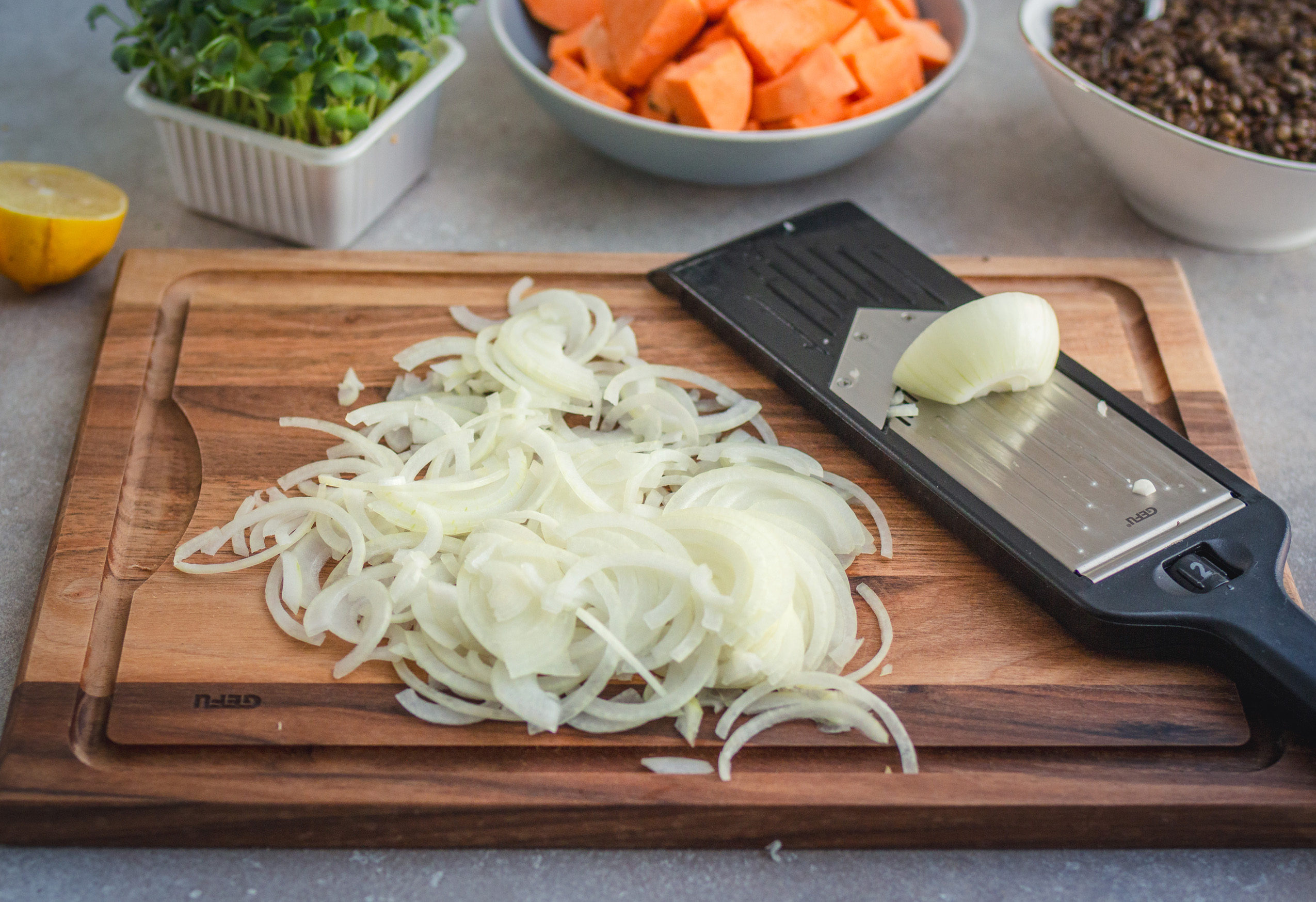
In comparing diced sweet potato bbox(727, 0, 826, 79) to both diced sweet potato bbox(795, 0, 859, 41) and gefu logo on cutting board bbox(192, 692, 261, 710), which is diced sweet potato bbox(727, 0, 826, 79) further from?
gefu logo on cutting board bbox(192, 692, 261, 710)

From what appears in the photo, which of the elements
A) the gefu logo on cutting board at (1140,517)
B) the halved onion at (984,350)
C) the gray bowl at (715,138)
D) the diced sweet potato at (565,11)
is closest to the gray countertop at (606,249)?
the gray bowl at (715,138)

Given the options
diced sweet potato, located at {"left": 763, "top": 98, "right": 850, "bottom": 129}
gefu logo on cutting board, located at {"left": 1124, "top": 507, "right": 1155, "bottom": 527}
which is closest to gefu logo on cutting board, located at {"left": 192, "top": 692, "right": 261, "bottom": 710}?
gefu logo on cutting board, located at {"left": 1124, "top": 507, "right": 1155, "bottom": 527}

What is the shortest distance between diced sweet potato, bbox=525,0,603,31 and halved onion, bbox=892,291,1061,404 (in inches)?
42.2

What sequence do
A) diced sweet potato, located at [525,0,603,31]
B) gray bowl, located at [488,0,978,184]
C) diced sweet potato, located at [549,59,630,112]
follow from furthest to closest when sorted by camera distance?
diced sweet potato, located at [525,0,603,31], diced sweet potato, located at [549,59,630,112], gray bowl, located at [488,0,978,184]

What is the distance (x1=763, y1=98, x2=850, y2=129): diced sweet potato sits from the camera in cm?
204

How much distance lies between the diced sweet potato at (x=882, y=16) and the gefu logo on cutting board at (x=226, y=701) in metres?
1.69

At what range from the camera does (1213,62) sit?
2.06 meters

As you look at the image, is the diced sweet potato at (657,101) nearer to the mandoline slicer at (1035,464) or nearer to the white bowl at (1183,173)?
the mandoline slicer at (1035,464)

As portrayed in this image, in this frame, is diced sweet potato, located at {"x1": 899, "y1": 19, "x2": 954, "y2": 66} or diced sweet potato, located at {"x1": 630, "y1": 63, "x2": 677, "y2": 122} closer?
diced sweet potato, located at {"x1": 630, "y1": 63, "x2": 677, "y2": 122}

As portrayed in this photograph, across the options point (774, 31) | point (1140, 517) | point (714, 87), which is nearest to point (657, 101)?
point (714, 87)

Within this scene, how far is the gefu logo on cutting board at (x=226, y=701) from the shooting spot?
4.31 feet

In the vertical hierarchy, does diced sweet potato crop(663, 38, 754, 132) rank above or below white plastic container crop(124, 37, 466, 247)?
above

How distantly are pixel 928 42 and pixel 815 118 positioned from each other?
0.35 metres

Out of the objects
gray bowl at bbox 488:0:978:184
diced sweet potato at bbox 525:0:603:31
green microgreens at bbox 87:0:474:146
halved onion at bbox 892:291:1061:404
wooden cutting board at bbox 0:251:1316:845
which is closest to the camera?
wooden cutting board at bbox 0:251:1316:845
